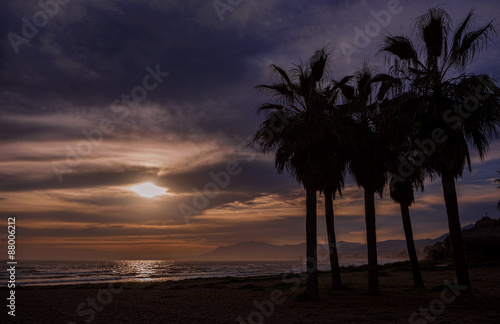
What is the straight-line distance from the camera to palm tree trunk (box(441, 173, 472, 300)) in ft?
50.9

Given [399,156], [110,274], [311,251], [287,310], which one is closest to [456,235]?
[399,156]

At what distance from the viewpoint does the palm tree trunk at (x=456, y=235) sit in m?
15.5

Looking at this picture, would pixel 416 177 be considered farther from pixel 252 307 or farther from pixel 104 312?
pixel 104 312

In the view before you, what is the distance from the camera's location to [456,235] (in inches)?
613

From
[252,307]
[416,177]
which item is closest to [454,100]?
[416,177]

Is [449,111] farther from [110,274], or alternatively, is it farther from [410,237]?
[110,274]

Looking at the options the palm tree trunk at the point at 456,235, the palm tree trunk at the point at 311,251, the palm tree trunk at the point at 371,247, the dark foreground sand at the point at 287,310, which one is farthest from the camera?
the palm tree trunk at the point at 371,247

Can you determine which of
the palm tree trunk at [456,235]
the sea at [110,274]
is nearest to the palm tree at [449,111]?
the palm tree trunk at [456,235]

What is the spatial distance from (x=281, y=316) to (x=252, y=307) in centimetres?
341

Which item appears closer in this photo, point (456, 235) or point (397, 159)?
point (456, 235)

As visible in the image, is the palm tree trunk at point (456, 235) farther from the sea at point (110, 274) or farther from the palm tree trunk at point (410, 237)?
the sea at point (110, 274)

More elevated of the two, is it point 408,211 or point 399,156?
point 399,156

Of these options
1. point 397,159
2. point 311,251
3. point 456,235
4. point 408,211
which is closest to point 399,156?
point 397,159

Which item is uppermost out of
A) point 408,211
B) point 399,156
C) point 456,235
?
point 399,156
